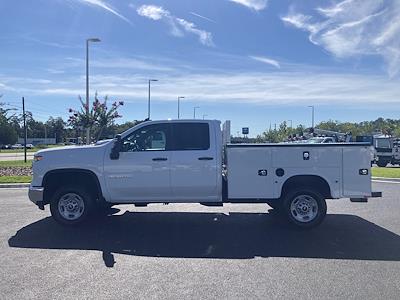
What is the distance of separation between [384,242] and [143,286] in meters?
4.33

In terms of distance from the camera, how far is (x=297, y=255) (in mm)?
6457

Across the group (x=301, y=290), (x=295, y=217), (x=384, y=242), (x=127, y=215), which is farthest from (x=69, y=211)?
(x=384, y=242)

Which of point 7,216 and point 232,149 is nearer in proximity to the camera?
point 232,149

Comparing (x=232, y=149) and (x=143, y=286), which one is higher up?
(x=232, y=149)

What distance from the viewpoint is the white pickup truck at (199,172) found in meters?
7.96

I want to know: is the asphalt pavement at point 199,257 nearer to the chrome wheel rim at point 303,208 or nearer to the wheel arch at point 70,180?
the chrome wheel rim at point 303,208

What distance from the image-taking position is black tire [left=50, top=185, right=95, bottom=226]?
8.21m

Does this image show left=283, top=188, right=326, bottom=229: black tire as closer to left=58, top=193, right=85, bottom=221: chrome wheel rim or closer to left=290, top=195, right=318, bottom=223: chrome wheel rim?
left=290, top=195, right=318, bottom=223: chrome wheel rim

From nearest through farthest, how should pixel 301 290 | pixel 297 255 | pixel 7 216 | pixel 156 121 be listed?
1. pixel 301 290
2. pixel 297 255
3. pixel 156 121
4. pixel 7 216

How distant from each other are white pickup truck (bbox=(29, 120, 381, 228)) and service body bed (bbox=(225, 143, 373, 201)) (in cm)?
2

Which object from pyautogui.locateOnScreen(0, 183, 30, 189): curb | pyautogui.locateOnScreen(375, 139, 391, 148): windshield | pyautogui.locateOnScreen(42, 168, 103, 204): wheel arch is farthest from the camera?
pyautogui.locateOnScreen(375, 139, 391, 148): windshield

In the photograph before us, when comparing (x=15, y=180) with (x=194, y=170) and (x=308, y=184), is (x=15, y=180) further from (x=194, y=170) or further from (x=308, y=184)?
(x=308, y=184)

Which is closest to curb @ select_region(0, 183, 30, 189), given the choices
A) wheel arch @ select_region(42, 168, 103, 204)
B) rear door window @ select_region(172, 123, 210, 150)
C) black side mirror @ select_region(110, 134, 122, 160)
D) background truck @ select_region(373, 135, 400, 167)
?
wheel arch @ select_region(42, 168, 103, 204)

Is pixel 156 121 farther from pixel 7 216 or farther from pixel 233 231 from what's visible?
pixel 7 216
